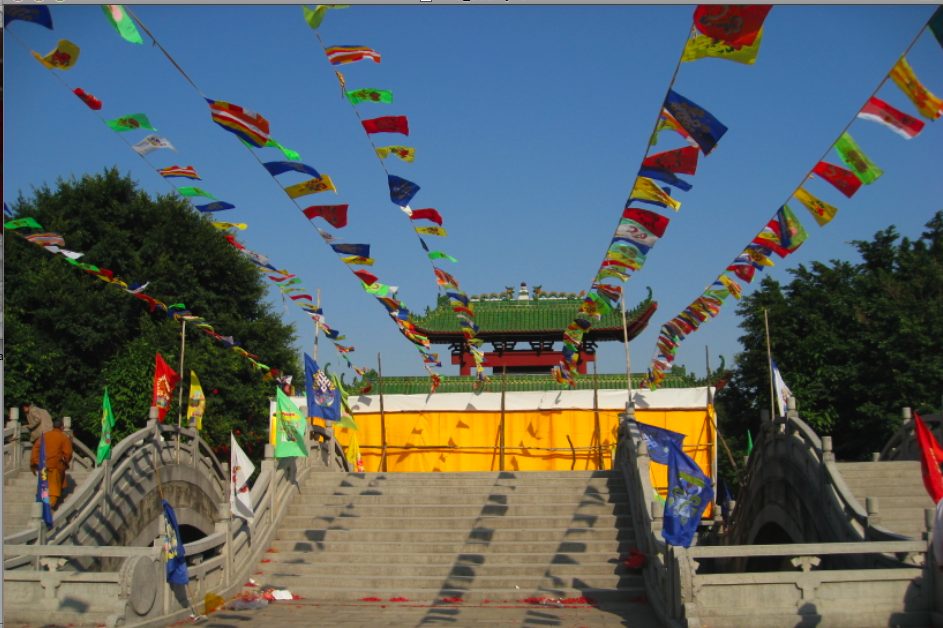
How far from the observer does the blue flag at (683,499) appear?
10398 mm

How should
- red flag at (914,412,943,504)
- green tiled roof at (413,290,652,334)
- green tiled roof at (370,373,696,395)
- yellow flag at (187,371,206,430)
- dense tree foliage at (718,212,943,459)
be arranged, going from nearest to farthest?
red flag at (914,412,943,504)
yellow flag at (187,371,206,430)
green tiled roof at (370,373,696,395)
dense tree foliage at (718,212,943,459)
green tiled roof at (413,290,652,334)

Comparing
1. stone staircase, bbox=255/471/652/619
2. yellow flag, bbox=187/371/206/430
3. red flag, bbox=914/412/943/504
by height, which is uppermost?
yellow flag, bbox=187/371/206/430

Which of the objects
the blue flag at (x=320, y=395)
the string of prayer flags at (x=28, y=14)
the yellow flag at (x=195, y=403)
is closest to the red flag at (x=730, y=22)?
the string of prayer flags at (x=28, y=14)

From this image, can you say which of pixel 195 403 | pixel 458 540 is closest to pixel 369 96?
pixel 458 540

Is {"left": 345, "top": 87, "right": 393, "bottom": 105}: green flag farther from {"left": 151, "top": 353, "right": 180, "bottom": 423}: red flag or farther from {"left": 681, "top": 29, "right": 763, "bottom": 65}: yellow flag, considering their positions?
{"left": 151, "top": 353, "right": 180, "bottom": 423}: red flag

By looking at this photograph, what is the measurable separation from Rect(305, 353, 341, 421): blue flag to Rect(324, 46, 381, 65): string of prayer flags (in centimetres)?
707

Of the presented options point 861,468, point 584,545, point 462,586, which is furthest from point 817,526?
point 462,586

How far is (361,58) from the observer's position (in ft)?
31.1

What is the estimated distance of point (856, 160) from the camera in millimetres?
10047

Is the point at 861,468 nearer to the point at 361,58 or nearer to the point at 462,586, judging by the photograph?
the point at 462,586

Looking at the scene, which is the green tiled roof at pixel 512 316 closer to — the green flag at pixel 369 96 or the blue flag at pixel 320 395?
the blue flag at pixel 320 395

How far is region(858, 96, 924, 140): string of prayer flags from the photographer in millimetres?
8625

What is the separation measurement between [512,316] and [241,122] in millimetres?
19089

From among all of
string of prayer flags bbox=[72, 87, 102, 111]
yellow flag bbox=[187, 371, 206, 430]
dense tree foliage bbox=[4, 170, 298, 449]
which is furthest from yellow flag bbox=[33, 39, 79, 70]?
dense tree foliage bbox=[4, 170, 298, 449]
